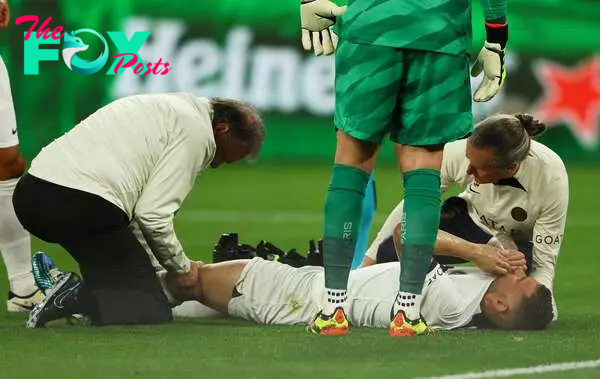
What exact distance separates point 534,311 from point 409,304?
64 cm

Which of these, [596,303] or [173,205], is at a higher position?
[173,205]

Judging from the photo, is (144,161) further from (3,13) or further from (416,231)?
(3,13)

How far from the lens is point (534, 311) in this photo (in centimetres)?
625

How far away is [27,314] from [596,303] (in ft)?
9.19

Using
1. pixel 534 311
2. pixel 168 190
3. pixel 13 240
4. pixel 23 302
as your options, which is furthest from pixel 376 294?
pixel 13 240

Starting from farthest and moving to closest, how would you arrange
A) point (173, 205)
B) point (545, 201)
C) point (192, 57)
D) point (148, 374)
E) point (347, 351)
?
point (192, 57) → point (545, 201) → point (173, 205) → point (347, 351) → point (148, 374)

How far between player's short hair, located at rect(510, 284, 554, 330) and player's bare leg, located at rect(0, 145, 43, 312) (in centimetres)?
231

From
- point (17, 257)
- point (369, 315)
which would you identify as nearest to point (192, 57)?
point (17, 257)

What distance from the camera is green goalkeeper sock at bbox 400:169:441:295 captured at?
5.90 m

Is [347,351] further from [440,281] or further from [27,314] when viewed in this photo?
[27,314]

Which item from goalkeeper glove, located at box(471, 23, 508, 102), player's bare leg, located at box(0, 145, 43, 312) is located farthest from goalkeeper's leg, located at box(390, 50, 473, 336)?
player's bare leg, located at box(0, 145, 43, 312)

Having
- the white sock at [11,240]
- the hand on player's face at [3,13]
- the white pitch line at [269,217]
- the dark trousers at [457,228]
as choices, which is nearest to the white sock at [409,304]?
the dark trousers at [457,228]

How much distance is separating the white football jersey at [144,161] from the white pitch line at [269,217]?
15.9 ft

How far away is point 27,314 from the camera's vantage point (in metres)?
6.91
